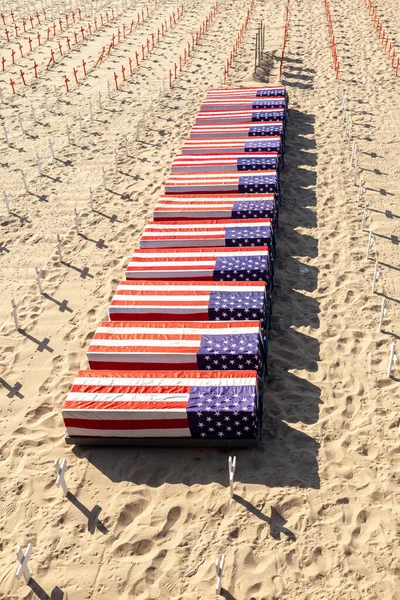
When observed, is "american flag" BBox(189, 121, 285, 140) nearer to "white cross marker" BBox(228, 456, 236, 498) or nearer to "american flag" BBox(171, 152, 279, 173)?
"american flag" BBox(171, 152, 279, 173)

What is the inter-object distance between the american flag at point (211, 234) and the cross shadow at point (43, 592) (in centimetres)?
739

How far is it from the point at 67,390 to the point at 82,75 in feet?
66.7

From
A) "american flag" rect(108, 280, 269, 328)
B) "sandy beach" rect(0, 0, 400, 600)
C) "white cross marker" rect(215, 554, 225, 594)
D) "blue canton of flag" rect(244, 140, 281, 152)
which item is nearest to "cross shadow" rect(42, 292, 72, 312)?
"sandy beach" rect(0, 0, 400, 600)

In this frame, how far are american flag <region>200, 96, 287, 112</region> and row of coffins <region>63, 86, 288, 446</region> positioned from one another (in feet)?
14.5

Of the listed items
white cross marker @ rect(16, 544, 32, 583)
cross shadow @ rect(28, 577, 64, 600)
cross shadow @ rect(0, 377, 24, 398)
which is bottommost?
cross shadow @ rect(28, 577, 64, 600)

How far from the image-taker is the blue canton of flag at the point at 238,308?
33.1ft

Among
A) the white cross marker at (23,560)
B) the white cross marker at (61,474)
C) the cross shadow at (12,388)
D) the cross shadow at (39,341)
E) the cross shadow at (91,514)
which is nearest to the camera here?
the white cross marker at (23,560)

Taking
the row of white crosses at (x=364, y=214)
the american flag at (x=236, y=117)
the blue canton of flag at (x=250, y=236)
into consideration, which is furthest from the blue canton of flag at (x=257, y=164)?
the blue canton of flag at (x=250, y=236)

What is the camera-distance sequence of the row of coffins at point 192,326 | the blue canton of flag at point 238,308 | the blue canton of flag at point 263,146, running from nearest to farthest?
1. the row of coffins at point 192,326
2. the blue canton of flag at point 238,308
3. the blue canton of flag at point 263,146

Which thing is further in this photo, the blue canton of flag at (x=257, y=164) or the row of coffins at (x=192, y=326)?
the blue canton of flag at (x=257, y=164)

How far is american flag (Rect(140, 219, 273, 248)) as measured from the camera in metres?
12.2

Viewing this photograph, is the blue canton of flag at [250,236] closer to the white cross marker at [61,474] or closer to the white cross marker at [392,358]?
the white cross marker at [392,358]

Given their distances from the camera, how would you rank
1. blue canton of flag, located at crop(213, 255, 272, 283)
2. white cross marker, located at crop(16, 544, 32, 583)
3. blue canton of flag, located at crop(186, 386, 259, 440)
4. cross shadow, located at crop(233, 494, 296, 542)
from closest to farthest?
white cross marker, located at crop(16, 544, 32, 583), cross shadow, located at crop(233, 494, 296, 542), blue canton of flag, located at crop(186, 386, 259, 440), blue canton of flag, located at crop(213, 255, 272, 283)

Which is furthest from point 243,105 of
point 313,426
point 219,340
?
point 313,426
